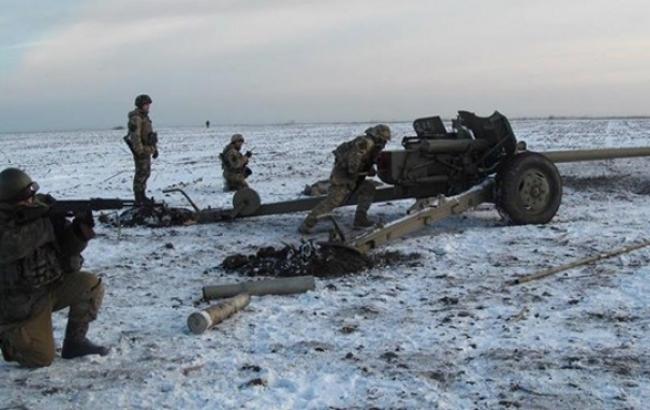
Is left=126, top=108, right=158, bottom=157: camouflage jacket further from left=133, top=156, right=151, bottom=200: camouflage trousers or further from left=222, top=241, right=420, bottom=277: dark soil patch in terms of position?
left=222, top=241, right=420, bottom=277: dark soil patch

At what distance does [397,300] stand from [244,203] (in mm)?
4242

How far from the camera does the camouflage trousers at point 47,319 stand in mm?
4777

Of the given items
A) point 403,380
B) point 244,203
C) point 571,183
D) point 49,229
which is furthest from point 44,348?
point 571,183

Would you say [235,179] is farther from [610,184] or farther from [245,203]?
[610,184]

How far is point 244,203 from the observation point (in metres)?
10.1

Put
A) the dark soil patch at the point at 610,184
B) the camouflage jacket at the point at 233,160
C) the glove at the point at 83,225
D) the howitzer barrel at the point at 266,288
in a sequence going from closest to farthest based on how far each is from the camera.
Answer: the glove at the point at 83,225, the howitzer barrel at the point at 266,288, the dark soil patch at the point at 610,184, the camouflage jacket at the point at 233,160

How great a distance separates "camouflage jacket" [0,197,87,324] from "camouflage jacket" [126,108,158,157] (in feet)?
23.4

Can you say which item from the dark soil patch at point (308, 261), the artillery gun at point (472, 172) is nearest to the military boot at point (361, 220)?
the artillery gun at point (472, 172)

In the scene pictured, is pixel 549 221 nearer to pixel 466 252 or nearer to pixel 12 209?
pixel 466 252

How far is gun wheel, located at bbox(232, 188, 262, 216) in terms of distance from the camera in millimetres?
10062

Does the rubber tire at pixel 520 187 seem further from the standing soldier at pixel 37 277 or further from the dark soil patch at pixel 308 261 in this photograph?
the standing soldier at pixel 37 277

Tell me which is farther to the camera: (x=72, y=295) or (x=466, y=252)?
(x=466, y=252)

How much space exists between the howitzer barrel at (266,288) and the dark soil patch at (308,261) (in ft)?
1.67

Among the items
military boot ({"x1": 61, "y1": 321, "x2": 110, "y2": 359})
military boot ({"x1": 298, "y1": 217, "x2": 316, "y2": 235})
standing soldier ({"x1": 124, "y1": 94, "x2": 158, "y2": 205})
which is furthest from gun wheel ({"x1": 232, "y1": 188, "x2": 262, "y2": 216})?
military boot ({"x1": 61, "y1": 321, "x2": 110, "y2": 359})
